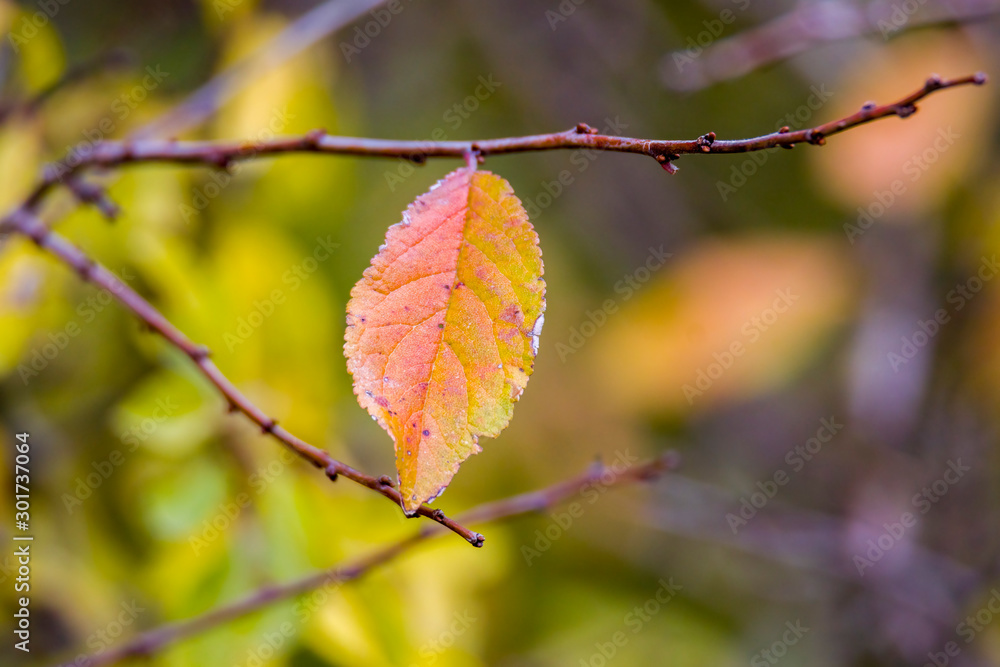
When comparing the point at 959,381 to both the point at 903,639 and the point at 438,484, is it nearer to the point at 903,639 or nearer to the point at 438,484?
the point at 903,639

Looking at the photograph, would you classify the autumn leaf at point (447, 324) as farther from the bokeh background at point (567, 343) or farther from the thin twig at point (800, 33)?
the thin twig at point (800, 33)

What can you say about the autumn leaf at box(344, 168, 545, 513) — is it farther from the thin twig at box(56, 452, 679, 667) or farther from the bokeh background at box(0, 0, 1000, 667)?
the bokeh background at box(0, 0, 1000, 667)

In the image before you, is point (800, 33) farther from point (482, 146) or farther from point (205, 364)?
point (205, 364)

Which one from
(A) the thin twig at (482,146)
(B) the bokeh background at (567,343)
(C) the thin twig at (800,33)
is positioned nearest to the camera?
(A) the thin twig at (482,146)

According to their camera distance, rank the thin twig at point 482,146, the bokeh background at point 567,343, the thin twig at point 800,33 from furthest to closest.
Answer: the thin twig at point 800,33, the bokeh background at point 567,343, the thin twig at point 482,146

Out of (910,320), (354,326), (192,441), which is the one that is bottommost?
(910,320)

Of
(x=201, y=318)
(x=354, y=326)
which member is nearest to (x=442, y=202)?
(x=354, y=326)

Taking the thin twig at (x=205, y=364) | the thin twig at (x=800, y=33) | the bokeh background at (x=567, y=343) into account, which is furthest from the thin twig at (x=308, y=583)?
the thin twig at (x=800, y=33)

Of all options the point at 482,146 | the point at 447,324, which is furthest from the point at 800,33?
the point at 447,324
